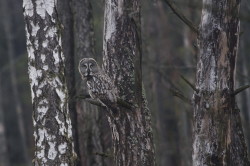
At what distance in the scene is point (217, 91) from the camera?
689cm

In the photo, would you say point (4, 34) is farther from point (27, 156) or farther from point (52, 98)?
point (52, 98)

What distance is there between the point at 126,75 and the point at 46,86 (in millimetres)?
1080

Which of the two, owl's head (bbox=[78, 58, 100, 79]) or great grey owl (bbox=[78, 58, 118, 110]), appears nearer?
great grey owl (bbox=[78, 58, 118, 110])

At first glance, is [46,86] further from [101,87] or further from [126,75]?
[126,75]

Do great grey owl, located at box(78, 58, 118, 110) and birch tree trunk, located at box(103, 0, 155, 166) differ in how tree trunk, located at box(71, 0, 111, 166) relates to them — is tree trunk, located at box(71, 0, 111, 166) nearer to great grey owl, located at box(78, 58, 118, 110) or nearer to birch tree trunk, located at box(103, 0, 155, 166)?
great grey owl, located at box(78, 58, 118, 110)

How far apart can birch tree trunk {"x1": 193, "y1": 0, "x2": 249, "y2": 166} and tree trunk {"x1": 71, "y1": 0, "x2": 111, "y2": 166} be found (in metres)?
4.23

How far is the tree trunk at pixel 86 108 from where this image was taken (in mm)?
→ 10945

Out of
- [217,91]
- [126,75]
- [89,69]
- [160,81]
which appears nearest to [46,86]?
[89,69]

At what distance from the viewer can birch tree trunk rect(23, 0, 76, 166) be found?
24.4 feet

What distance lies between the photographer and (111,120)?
297 inches

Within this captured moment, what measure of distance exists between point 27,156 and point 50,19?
21.2 meters

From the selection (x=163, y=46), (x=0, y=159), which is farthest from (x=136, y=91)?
(x=0, y=159)

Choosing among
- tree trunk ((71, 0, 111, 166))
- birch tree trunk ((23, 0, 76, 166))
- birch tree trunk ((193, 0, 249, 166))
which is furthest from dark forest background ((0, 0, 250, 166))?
birch tree trunk ((193, 0, 249, 166))

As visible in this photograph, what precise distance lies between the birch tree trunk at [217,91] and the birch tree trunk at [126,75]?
859 millimetres
